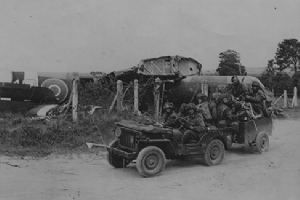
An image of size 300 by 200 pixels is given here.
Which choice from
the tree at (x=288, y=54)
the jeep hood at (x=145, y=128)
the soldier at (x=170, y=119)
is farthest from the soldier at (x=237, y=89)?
the tree at (x=288, y=54)

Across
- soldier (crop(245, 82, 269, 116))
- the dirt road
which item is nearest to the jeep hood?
the dirt road

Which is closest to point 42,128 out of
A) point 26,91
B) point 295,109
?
point 26,91

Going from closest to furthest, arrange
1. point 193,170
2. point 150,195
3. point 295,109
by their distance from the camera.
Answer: point 150,195 < point 193,170 < point 295,109

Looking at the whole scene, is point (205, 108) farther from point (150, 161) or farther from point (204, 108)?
point (150, 161)

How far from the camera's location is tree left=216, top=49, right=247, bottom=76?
3144 cm

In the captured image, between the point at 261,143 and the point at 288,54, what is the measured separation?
25075 millimetres

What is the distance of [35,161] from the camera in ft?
32.4

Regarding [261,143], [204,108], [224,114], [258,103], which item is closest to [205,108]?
[204,108]

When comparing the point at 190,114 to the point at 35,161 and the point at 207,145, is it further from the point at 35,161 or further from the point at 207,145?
the point at 35,161

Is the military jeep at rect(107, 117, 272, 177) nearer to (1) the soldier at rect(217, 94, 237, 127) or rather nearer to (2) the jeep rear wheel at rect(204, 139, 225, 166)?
(2) the jeep rear wheel at rect(204, 139, 225, 166)

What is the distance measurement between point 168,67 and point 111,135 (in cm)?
646

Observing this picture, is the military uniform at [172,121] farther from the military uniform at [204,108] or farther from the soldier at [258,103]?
the soldier at [258,103]

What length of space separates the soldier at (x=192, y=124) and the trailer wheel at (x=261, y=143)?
7.30 feet

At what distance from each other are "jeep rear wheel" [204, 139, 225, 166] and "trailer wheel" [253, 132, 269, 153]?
5.53ft
